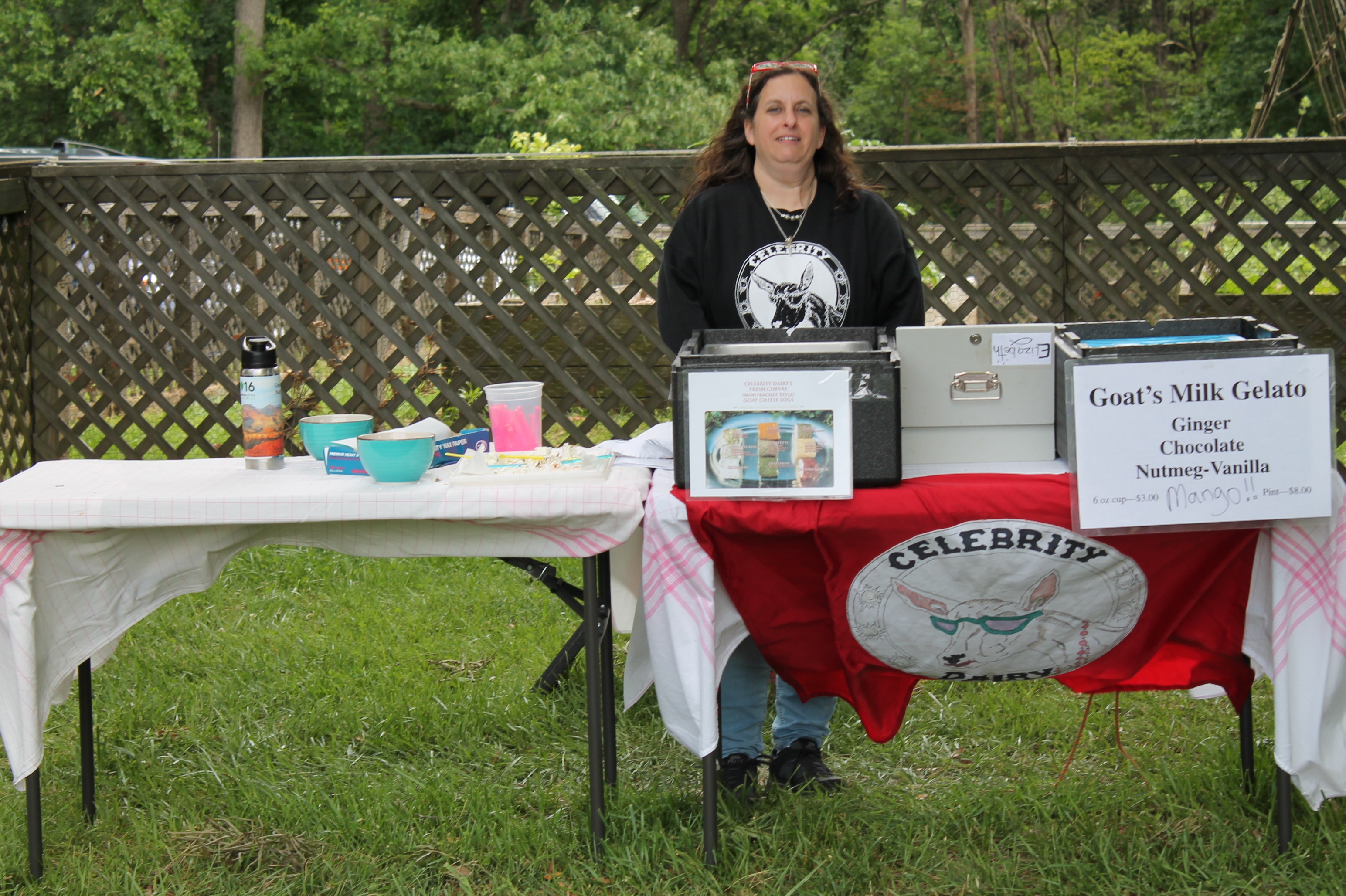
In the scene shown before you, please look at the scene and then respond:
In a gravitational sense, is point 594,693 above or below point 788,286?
below

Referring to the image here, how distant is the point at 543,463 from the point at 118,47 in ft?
48.9

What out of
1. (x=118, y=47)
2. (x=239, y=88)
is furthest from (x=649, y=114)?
(x=118, y=47)

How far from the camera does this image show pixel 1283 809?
1.96 m

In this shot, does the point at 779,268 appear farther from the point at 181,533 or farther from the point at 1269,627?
the point at 181,533

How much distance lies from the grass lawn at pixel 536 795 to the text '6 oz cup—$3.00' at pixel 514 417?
702 mm

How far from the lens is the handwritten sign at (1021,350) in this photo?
5.97ft

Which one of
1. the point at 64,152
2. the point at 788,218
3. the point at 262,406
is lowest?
the point at 262,406

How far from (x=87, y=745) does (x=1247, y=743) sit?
2.20 m

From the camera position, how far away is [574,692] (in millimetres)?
2756

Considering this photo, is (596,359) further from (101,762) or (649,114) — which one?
(649,114)

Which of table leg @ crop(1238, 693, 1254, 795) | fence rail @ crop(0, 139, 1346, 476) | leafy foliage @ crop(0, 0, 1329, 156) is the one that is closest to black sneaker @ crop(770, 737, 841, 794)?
table leg @ crop(1238, 693, 1254, 795)

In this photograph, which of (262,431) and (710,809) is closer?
(710,809)

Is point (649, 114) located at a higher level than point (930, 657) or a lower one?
higher

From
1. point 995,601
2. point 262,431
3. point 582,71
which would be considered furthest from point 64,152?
point 995,601
